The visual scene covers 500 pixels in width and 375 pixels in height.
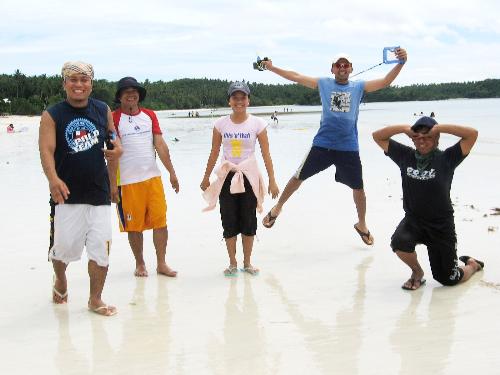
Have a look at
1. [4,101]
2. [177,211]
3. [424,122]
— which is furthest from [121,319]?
[4,101]

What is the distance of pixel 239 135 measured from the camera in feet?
17.3

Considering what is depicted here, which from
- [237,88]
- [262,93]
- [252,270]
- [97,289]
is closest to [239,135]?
[237,88]

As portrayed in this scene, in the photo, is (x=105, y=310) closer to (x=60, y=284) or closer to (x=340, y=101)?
(x=60, y=284)

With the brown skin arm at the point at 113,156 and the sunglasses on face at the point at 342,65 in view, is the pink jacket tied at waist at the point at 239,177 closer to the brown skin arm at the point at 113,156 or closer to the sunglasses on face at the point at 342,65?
the brown skin arm at the point at 113,156

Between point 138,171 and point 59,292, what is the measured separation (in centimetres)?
120

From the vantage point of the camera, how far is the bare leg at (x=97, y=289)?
436 cm

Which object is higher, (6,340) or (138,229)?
(138,229)

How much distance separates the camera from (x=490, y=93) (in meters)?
151

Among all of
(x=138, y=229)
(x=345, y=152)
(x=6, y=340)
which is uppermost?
(x=345, y=152)

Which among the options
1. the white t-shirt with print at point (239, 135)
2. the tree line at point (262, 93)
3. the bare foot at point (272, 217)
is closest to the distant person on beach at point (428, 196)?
the white t-shirt with print at point (239, 135)

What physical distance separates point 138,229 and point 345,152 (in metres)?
2.38

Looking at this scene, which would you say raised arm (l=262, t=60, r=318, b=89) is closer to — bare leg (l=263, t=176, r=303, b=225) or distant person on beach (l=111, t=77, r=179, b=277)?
bare leg (l=263, t=176, r=303, b=225)

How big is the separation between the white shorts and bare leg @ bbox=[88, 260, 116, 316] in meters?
0.06

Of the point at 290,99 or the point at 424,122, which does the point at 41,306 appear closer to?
the point at 424,122
